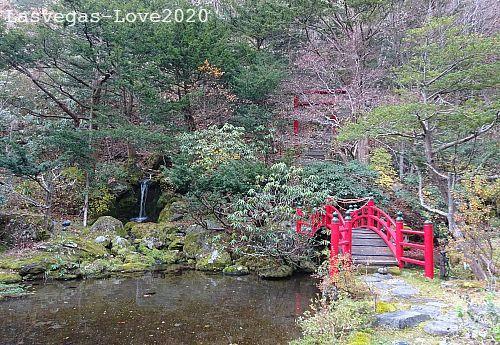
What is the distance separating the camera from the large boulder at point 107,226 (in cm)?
1230

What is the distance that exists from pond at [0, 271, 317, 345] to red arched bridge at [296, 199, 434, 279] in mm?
1362

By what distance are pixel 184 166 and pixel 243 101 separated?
5.10m

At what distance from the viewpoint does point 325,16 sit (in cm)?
1418

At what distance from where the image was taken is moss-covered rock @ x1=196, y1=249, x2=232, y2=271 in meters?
10.5

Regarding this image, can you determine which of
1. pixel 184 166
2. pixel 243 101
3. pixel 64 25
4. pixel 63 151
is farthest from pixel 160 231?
pixel 64 25

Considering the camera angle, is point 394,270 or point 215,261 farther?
point 215,261

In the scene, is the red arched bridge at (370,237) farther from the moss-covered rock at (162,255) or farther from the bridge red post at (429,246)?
the moss-covered rock at (162,255)

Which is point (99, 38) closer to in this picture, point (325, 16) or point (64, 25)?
point (64, 25)

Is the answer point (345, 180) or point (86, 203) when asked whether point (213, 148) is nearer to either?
point (345, 180)

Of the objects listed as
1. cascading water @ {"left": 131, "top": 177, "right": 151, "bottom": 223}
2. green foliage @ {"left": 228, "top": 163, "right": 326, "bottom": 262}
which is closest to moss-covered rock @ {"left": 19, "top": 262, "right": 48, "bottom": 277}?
cascading water @ {"left": 131, "top": 177, "right": 151, "bottom": 223}

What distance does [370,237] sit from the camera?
29.0 ft

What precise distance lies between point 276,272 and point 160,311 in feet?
10.7

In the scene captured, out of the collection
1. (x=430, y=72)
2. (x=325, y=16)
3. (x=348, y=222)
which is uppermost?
(x=325, y=16)

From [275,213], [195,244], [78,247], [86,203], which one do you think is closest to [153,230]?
[195,244]
